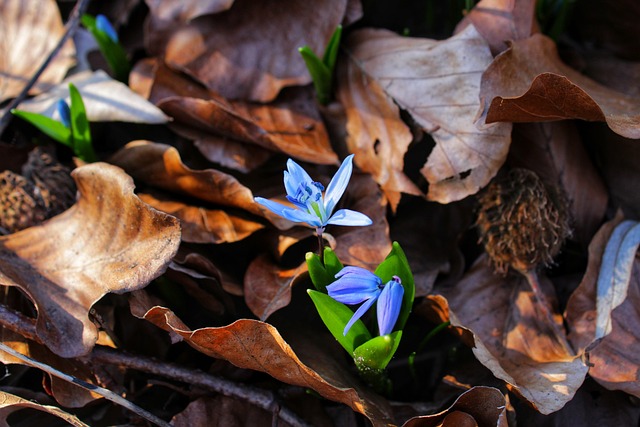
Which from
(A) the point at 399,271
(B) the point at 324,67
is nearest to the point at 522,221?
(A) the point at 399,271

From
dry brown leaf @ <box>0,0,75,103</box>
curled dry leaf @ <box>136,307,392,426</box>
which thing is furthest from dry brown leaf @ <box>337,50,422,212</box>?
dry brown leaf @ <box>0,0,75,103</box>

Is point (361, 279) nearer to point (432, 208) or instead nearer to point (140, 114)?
point (432, 208)

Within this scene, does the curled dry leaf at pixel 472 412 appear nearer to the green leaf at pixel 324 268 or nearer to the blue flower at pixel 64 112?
the green leaf at pixel 324 268

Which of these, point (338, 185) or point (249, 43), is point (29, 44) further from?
point (338, 185)

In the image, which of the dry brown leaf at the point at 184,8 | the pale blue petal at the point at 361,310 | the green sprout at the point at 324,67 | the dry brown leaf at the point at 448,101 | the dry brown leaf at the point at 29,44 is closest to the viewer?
the pale blue petal at the point at 361,310

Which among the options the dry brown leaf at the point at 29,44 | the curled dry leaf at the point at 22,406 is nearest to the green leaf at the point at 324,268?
the curled dry leaf at the point at 22,406

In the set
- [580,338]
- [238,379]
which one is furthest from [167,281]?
[580,338]
